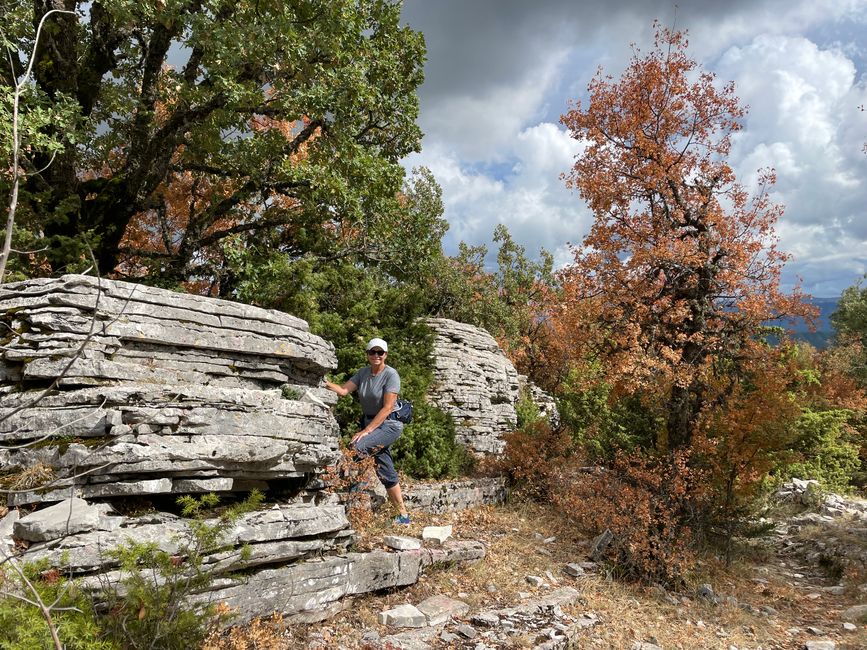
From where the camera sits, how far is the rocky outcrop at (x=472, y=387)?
492 inches

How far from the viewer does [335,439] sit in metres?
6.76

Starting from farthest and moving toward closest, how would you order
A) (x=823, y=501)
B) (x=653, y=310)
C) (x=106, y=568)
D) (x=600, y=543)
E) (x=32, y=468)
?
(x=823, y=501)
(x=653, y=310)
(x=600, y=543)
(x=32, y=468)
(x=106, y=568)

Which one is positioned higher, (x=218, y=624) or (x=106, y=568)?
(x=106, y=568)

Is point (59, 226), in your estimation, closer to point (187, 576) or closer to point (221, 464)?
point (221, 464)

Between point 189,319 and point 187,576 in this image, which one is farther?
point 189,319

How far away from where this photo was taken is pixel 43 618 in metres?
3.31

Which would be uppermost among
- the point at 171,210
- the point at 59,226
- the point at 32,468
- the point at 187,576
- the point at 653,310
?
the point at 171,210

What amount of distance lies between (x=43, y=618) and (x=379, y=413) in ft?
14.3

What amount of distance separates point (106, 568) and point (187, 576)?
645 mm

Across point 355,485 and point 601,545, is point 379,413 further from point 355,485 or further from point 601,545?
point 601,545

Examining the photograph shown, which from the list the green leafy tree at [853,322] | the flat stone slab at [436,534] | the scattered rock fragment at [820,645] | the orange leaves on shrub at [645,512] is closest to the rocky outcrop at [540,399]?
the orange leaves on shrub at [645,512]

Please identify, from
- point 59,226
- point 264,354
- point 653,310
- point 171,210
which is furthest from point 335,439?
point 171,210

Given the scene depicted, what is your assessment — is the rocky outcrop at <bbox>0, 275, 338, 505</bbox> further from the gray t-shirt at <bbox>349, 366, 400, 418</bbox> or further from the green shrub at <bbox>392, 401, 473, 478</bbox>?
the green shrub at <bbox>392, 401, 473, 478</bbox>

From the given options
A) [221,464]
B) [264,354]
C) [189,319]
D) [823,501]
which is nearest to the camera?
[221,464]
